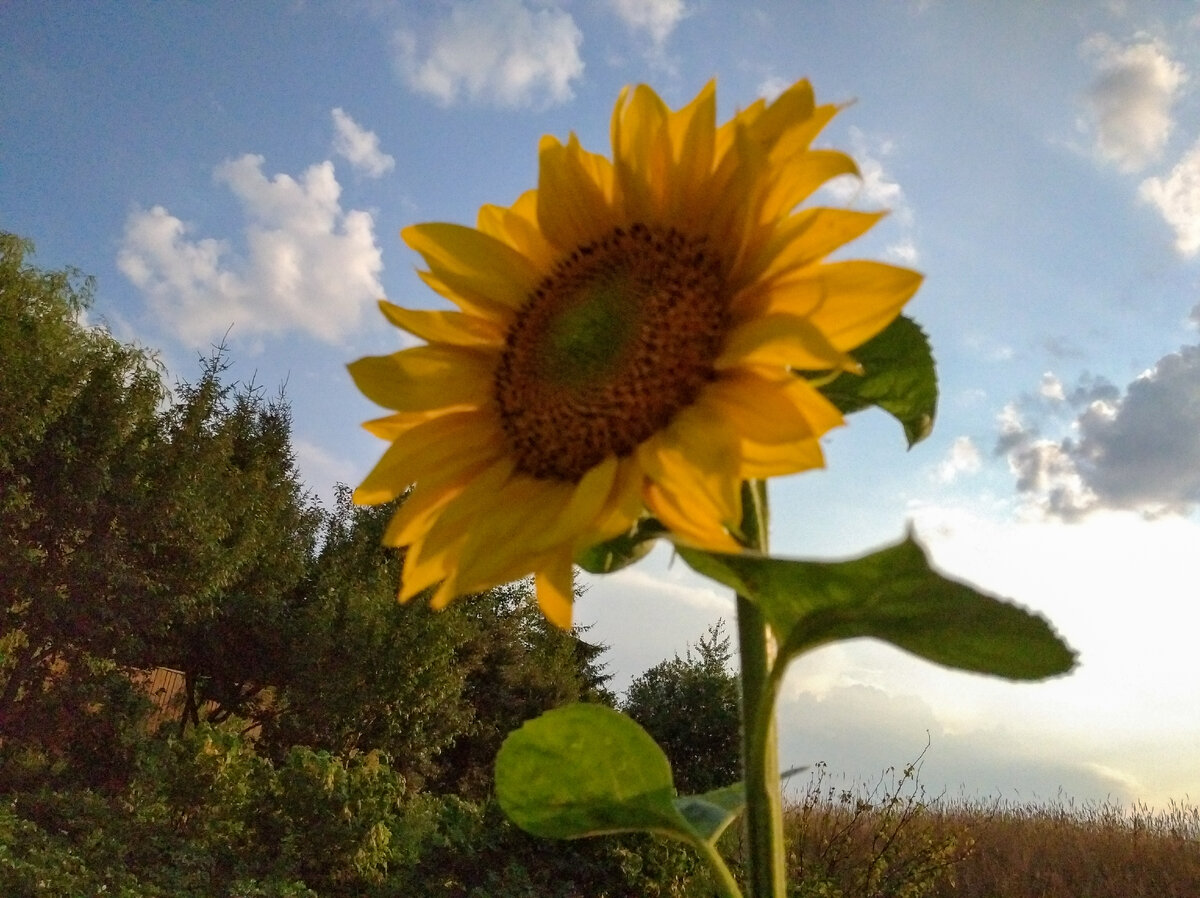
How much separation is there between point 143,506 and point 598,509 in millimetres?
13435

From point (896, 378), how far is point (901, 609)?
200 millimetres

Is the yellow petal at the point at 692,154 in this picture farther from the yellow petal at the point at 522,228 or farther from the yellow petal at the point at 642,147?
the yellow petal at the point at 522,228

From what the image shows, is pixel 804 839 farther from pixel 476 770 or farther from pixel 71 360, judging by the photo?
pixel 71 360

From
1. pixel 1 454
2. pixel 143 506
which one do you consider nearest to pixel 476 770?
pixel 143 506

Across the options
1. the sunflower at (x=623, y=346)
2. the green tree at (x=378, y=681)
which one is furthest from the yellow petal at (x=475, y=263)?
the green tree at (x=378, y=681)

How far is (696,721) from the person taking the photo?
32.2 ft

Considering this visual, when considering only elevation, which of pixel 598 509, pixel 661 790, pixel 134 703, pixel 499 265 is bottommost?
pixel 661 790

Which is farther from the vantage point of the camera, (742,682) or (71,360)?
(71,360)

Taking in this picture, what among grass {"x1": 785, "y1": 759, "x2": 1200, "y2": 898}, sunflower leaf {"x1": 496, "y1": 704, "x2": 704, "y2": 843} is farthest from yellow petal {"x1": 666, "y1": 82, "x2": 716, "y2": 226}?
grass {"x1": 785, "y1": 759, "x2": 1200, "y2": 898}

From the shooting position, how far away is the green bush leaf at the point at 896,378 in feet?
1.94

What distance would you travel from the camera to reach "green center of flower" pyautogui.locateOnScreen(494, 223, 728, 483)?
24.8 inches

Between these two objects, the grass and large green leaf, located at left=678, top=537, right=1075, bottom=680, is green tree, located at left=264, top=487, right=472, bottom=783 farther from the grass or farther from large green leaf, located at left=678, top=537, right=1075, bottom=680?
large green leaf, located at left=678, top=537, right=1075, bottom=680

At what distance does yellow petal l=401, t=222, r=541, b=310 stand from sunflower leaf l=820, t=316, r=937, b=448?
0.27 meters

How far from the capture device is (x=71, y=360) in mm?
13250
